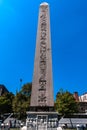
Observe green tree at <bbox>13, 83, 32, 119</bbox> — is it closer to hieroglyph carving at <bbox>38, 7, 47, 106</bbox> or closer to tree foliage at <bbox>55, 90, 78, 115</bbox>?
tree foliage at <bbox>55, 90, 78, 115</bbox>

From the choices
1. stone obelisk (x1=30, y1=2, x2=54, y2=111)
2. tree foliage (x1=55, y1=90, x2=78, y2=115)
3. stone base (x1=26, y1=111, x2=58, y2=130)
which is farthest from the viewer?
tree foliage (x1=55, y1=90, x2=78, y2=115)

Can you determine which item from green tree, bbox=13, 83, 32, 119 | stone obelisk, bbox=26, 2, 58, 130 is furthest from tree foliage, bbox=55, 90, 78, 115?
stone obelisk, bbox=26, 2, 58, 130

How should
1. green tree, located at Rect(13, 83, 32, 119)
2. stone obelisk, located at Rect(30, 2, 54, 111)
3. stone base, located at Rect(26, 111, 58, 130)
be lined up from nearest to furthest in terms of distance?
stone obelisk, located at Rect(30, 2, 54, 111), stone base, located at Rect(26, 111, 58, 130), green tree, located at Rect(13, 83, 32, 119)

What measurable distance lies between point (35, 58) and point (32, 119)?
4270mm

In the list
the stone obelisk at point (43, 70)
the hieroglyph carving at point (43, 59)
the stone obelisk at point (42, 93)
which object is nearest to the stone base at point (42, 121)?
the stone obelisk at point (42, 93)

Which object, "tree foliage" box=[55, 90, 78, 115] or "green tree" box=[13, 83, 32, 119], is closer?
"green tree" box=[13, 83, 32, 119]

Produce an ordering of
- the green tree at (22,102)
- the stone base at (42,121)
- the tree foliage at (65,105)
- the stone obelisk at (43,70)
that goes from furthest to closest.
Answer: the tree foliage at (65,105) < the green tree at (22,102) < the stone base at (42,121) < the stone obelisk at (43,70)

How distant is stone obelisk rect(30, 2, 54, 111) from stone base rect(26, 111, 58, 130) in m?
0.58

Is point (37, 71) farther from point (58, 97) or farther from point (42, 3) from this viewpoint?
point (58, 97)

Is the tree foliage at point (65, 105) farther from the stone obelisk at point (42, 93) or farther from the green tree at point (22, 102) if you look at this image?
the stone obelisk at point (42, 93)

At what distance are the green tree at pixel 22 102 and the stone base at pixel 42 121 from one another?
22.9m

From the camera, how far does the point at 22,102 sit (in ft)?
140

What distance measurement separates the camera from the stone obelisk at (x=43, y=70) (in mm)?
17234

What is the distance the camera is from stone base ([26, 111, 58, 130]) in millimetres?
17422
